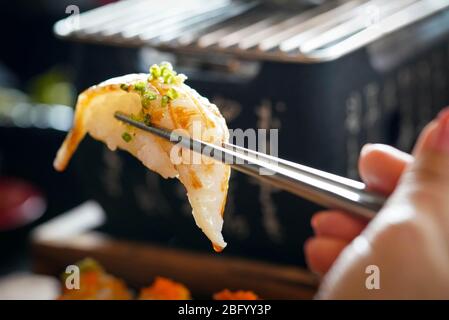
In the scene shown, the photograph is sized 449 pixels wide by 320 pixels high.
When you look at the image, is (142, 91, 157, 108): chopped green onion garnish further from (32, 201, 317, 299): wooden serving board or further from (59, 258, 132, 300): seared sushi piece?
(32, 201, 317, 299): wooden serving board

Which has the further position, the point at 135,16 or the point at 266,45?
the point at 135,16

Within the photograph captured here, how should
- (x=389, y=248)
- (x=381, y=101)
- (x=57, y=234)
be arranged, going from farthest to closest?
1. (x=57, y=234)
2. (x=381, y=101)
3. (x=389, y=248)

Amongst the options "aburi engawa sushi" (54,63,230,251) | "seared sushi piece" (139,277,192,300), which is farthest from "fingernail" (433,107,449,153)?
"seared sushi piece" (139,277,192,300)

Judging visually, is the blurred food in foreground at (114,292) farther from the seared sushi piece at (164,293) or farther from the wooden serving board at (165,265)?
the wooden serving board at (165,265)

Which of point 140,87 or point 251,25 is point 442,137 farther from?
point 251,25

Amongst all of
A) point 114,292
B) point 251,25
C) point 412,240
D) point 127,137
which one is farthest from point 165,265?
point 412,240

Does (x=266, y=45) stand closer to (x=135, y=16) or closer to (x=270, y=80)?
(x=270, y=80)
